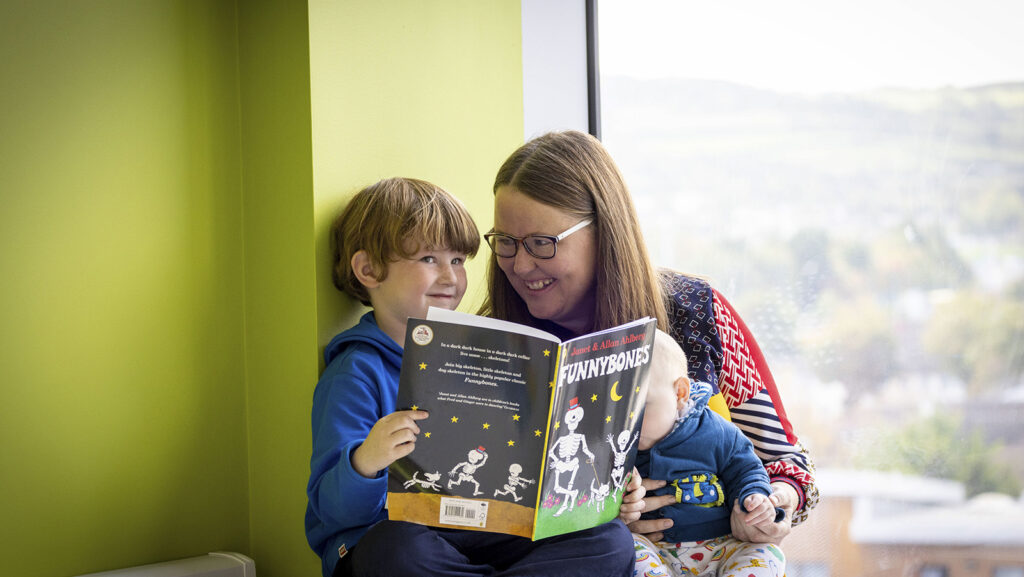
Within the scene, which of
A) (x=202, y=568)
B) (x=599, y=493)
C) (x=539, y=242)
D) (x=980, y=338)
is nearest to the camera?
(x=599, y=493)

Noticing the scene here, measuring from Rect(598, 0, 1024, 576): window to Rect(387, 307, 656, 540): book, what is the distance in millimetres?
1139

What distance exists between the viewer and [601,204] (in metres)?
1.82

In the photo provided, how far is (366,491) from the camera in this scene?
1574mm

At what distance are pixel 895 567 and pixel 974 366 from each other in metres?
0.57

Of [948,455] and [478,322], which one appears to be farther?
[948,455]

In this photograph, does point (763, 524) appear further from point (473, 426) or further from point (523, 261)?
point (523, 261)

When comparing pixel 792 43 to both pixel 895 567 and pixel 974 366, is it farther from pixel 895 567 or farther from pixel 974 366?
pixel 895 567

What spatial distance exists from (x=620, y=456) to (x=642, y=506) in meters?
0.13

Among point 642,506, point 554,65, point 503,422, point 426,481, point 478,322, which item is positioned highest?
point 554,65

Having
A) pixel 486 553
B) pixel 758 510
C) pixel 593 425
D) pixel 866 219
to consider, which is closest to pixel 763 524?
pixel 758 510

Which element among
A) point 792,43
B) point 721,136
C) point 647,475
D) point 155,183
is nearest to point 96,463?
point 155,183

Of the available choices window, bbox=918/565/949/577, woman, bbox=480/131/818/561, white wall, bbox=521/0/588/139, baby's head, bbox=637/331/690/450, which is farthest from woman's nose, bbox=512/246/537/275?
window, bbox=918/565/949/577

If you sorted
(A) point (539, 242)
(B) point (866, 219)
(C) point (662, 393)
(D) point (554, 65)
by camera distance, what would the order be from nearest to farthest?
1. (C) point (662, 393)
2. (A) point (539, 242)
3. (B) point (866, 219)
4. (D) point (554, 65)

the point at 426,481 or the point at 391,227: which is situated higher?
the point at 391,227
